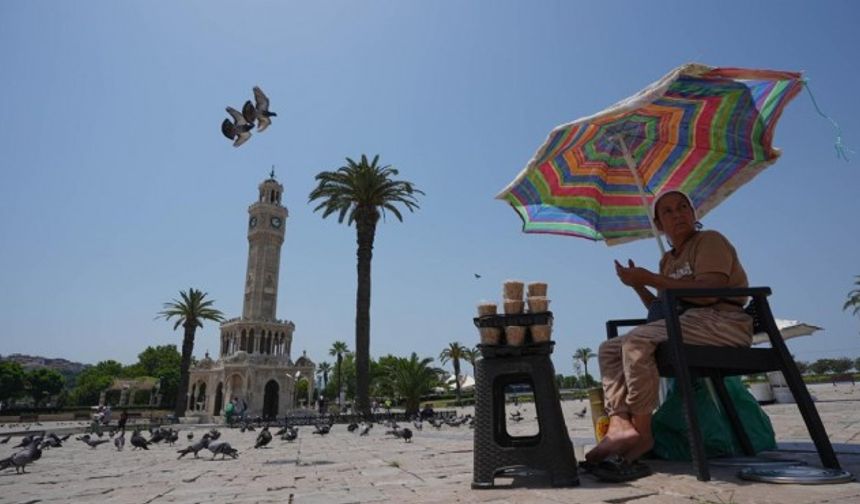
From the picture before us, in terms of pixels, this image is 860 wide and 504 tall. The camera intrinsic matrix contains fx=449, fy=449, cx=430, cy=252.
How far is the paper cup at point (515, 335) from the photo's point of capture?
2869 millimetres

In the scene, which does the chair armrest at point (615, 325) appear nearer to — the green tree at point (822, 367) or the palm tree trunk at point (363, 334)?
the palm tree trunk at point (363, 334)

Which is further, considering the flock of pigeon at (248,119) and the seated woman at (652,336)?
the flock of pigeon at (248,119)

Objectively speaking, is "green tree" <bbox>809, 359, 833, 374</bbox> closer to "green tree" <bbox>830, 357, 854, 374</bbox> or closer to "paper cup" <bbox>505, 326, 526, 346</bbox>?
"green tree" <bbox>830, 357, 854, 374</bbox>

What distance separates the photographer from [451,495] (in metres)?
2.54

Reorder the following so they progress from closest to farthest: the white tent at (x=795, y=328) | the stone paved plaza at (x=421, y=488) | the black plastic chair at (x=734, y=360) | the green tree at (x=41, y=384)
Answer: the stone paved plaza at (x=421, y=488) < the black plastic chair at (x=734, y=360) < the white tent at (x=795, y=328) < the green tree at (x=41, y=384)

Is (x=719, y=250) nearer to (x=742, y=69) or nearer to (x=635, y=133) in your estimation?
Result: (x=742, y=69)

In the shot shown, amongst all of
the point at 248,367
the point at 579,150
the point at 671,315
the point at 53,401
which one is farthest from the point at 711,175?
the point at 53,401

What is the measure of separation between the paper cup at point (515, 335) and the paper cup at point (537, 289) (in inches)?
10.5

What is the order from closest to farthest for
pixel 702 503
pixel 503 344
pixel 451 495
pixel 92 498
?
1. pixel 702 503
2. pixel 451 495
3. pixel 503 344
4. pixel 92 498

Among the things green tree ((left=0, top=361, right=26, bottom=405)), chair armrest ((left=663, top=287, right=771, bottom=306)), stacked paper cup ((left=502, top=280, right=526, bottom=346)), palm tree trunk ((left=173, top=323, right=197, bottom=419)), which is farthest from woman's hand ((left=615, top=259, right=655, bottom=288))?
green tree ((left=0, top=361, right=26, bottom=405))

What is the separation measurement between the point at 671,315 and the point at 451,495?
5.30 ft

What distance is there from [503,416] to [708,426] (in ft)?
5.33

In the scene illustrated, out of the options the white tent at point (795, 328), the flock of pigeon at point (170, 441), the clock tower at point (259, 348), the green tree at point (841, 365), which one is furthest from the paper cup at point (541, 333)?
the green tree at point (841, 365)

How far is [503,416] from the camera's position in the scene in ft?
10.1
